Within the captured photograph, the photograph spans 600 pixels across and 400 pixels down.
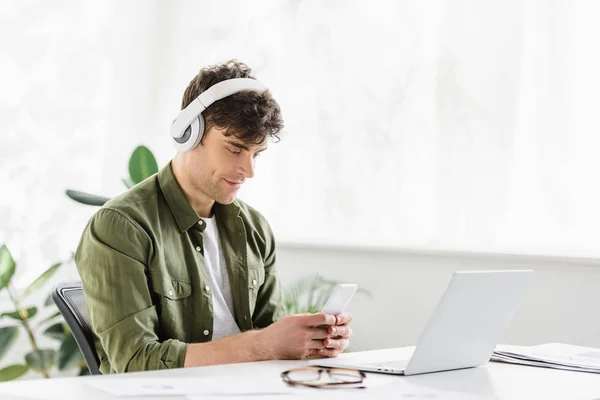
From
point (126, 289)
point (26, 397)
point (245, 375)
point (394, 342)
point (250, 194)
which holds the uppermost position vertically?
point (250, 194)

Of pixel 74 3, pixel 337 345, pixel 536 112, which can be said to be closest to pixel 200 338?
pixel 337 345

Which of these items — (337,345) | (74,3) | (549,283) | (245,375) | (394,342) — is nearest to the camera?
(245,375)

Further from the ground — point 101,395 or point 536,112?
point 536,112

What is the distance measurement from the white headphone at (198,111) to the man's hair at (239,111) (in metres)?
0.02

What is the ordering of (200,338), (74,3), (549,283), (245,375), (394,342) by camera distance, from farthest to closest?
1. (74,3)
2. (394,342)
3. (549,283)
4. (200,338)
5. (245,375)

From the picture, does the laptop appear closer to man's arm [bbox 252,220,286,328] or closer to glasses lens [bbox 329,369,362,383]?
glasses lens [bbox 329,369,362,383]

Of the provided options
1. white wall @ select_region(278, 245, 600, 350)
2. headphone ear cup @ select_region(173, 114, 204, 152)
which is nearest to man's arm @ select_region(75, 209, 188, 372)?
headphone ear cup @ select_region(173, 114, 204, 152)

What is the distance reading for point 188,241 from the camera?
193 cm

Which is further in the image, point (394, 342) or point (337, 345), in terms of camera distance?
point (394, 342)

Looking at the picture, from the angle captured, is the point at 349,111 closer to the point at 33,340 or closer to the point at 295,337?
the point at 33,340

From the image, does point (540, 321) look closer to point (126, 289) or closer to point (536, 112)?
point (536, 112)

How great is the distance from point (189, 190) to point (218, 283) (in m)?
0.23

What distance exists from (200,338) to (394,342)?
159 cm

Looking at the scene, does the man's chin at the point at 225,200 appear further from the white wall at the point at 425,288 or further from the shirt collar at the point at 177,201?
the white wall at the point at 425,288
